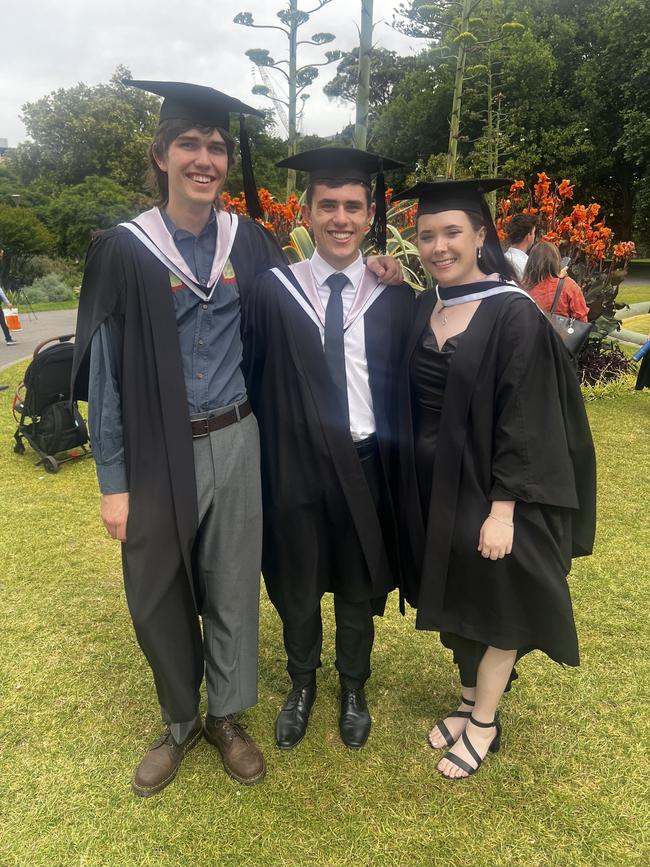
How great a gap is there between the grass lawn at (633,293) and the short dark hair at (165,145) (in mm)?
14340

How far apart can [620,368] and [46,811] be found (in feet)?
24.9

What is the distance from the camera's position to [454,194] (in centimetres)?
179

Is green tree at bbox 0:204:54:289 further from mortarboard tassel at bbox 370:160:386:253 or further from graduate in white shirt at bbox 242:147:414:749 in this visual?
graduate in white shirt at bbox 242:147:414:749

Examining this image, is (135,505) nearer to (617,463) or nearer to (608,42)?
(617,463)

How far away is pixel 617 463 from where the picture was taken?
16.4 feet

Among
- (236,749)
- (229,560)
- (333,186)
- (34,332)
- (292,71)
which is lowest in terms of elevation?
(236,749)

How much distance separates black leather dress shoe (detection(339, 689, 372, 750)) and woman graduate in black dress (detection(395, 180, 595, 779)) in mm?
575

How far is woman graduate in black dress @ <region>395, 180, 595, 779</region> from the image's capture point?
67.3 inches

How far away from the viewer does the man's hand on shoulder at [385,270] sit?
1.99m

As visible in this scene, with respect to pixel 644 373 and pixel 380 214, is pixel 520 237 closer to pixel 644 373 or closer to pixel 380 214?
pixel 644 373

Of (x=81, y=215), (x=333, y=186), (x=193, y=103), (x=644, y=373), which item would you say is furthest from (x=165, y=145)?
(x=81, y=215)

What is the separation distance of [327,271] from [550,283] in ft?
12.6

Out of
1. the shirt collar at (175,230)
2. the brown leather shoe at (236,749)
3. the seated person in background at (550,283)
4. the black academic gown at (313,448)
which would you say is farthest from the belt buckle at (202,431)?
the seated person in background at (550,283)

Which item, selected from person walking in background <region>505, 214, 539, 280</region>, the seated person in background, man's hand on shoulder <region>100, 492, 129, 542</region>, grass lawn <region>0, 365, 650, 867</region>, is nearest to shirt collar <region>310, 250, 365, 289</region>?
man's hand on shoulder <region>100, 492, 129, 542</region>
